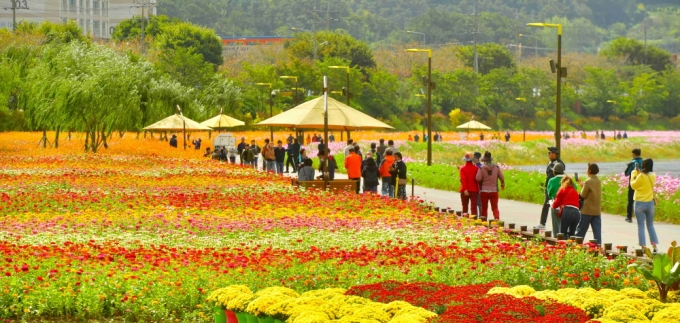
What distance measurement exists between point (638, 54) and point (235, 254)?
458ft

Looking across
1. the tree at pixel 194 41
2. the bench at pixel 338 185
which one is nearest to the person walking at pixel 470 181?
the bench at pixel 338 185

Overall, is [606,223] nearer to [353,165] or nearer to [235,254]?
[353,165]

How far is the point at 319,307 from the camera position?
28.4 ft

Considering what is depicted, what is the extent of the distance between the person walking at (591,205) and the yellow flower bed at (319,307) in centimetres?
885

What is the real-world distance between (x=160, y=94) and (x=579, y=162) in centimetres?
3048

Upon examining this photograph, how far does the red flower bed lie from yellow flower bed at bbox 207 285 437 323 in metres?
0.33

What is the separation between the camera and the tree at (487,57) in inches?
5344

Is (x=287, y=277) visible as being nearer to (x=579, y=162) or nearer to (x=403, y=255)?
(x=403, y=255)

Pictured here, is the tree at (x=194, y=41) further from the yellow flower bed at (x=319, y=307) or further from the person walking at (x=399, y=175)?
the yellow flower bed at (x=319, y=307)

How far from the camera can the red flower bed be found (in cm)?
834

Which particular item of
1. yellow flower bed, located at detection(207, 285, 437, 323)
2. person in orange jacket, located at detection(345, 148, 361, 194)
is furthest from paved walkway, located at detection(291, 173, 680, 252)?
yellow flower bed, located at detection(207, 285, 437, 323)

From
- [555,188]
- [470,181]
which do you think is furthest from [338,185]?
[555,188]

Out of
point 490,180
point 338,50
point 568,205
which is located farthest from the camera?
point 338,50

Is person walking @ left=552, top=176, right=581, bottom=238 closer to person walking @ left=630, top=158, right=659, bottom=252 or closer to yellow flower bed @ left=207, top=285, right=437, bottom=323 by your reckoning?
person walking @ left=630, top=158, right=659, bottom=252
